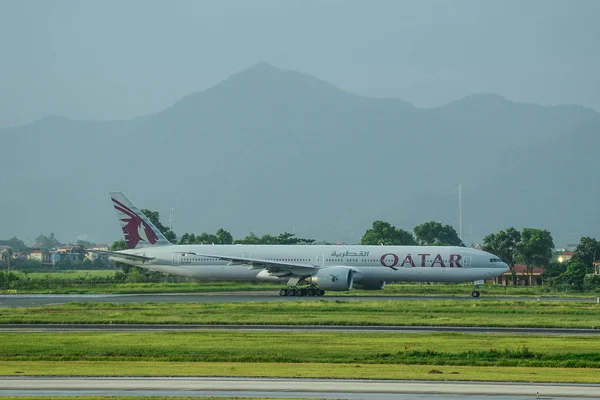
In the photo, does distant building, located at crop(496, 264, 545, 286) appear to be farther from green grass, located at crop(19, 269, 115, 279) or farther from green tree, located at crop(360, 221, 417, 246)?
green grass, located at crop(19, 269, 115, 279)

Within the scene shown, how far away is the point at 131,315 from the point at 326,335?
1523 cm

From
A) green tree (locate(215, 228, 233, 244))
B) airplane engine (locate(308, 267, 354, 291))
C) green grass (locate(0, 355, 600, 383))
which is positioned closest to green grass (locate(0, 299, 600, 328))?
airplane engine (locate(308, 267, 354, 291))

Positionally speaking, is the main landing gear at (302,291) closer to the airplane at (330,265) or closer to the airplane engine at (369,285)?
the airplane at (330,265)

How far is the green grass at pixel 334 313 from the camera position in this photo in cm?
5000

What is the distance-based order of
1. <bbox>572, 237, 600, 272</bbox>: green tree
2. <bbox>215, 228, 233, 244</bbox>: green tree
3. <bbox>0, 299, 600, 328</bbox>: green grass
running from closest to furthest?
<bbox>0, 299, 600, 328</bbox>: green grass < <bbox>572, 237, 600, 272</bbox>: green tree < <bbox>215, 228, 233, 244</bbox>: green tree

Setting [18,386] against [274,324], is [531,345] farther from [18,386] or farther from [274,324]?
[18,386]

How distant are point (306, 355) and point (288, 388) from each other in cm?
845

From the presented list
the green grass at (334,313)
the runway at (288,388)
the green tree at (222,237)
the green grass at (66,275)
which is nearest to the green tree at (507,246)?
the green tree at (222,237)

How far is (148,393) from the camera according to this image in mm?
26094

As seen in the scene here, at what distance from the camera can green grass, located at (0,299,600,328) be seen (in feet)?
164

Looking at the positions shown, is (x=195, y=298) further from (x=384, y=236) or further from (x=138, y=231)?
(x=384, y=236)

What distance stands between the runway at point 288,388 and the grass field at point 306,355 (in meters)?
1.41

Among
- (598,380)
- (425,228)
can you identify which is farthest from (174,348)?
(425,228)

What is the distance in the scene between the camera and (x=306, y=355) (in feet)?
116
